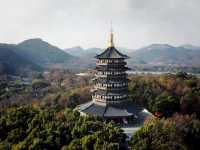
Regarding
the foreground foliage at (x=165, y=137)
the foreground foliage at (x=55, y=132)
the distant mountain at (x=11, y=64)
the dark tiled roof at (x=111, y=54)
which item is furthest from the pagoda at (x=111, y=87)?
the distant mountain at (x=11, y=64)

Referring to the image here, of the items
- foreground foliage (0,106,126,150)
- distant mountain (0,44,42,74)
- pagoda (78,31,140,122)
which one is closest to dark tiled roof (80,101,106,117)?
pagoda (78,31,140,122)

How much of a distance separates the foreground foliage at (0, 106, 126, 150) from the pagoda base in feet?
11.3

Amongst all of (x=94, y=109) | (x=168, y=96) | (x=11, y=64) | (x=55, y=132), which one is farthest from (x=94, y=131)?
(x=11, y=64)

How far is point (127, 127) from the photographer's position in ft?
114

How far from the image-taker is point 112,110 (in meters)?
36.5

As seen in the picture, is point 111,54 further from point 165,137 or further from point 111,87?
point 165,137

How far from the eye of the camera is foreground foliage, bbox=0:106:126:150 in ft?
Answer: 86.5

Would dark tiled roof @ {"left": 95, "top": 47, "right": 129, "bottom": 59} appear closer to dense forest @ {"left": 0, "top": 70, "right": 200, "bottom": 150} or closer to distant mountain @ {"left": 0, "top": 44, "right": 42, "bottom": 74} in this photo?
dense forest @ {"left": 0, "top": 70, "right": 200, "bottom": 150}

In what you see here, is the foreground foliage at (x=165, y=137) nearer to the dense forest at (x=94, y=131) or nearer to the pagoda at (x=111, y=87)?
the dense forest at (x=94, y=131)

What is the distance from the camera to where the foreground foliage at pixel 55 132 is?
26375mm

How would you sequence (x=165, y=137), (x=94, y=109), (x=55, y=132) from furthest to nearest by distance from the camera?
(x=94, y=109) < (x=55, y=132) < (x=165, y=137)

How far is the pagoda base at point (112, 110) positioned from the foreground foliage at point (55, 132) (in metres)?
3.46

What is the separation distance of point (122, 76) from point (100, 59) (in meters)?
3.18

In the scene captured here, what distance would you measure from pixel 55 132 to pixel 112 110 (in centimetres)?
952
